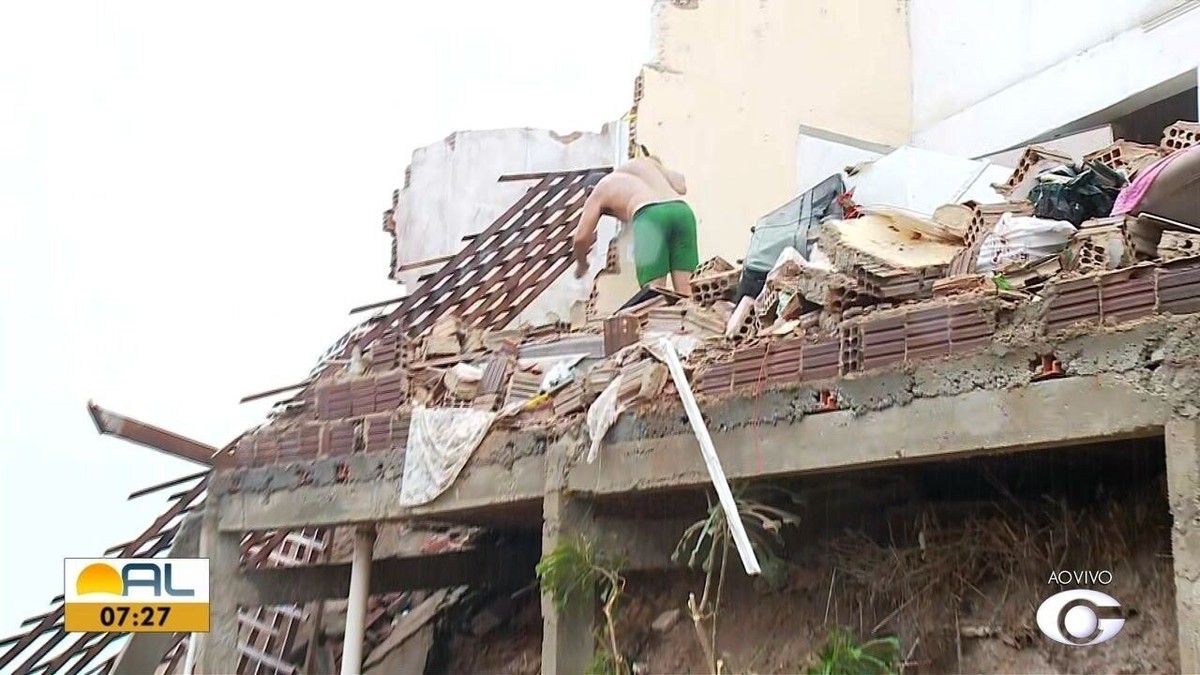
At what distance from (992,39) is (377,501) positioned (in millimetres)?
7085

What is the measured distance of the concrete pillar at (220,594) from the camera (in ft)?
32.9

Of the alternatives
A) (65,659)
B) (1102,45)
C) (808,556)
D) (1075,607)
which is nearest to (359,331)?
(65,659)

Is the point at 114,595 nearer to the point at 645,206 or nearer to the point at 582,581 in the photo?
the point at 582,581

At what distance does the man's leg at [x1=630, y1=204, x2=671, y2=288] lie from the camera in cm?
1038

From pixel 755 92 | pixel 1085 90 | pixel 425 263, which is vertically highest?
pixel 755 92

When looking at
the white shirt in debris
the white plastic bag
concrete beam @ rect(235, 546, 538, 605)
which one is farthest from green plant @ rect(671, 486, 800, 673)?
concrete beam @ rect(235, 546, 538, 605)

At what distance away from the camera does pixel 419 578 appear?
35.0 feet

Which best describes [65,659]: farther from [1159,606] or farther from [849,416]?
[1159,606]

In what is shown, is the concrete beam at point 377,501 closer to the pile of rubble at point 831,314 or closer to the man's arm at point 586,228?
the pile of rubble at point 831,314

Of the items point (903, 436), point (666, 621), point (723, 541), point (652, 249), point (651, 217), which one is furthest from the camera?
point (651, 217)

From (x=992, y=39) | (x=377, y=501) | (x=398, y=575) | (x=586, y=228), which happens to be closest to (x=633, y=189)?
(x=586, y=228)

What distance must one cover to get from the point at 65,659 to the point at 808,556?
622 centimetres

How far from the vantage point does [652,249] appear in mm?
10375

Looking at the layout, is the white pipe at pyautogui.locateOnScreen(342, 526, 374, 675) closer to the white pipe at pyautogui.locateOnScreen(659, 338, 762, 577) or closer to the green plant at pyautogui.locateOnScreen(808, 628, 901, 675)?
the white pipe at pyautogui.locateOnScreen(659, 338, 762, 577)
